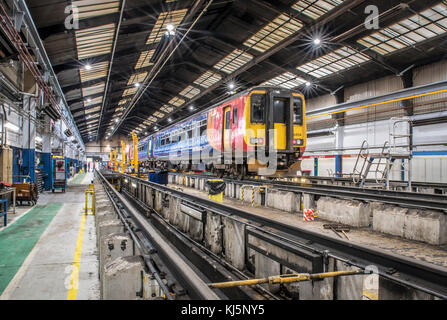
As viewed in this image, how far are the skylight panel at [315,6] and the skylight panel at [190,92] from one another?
13432mm

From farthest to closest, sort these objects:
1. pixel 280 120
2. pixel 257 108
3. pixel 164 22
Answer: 1. pixel 164 22
2. pixel 280 120
3. pixel 257 108

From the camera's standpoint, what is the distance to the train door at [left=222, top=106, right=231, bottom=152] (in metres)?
8.95

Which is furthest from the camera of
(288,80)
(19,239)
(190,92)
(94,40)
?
(190,92)

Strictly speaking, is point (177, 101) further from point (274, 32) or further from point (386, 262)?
point (386, 262)

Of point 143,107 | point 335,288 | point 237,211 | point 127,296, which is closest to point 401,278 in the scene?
point 335,288

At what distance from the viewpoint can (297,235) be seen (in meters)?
3.43

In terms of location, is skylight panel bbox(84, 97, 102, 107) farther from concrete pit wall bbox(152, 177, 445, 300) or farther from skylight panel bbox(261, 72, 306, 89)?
concrete pit wall bbox(152, 177, 445, 300)

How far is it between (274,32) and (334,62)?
4151 mm

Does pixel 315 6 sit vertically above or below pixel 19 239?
above

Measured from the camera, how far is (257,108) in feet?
27.0

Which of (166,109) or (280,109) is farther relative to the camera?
(166,109)

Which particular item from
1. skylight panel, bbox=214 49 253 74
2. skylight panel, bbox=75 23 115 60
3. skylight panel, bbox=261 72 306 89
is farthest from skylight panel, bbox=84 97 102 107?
skylight panel, bbox=261 72 306 89

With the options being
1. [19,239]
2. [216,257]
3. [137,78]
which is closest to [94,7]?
[19,239]

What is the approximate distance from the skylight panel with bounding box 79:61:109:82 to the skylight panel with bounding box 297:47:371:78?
37.7 feet
